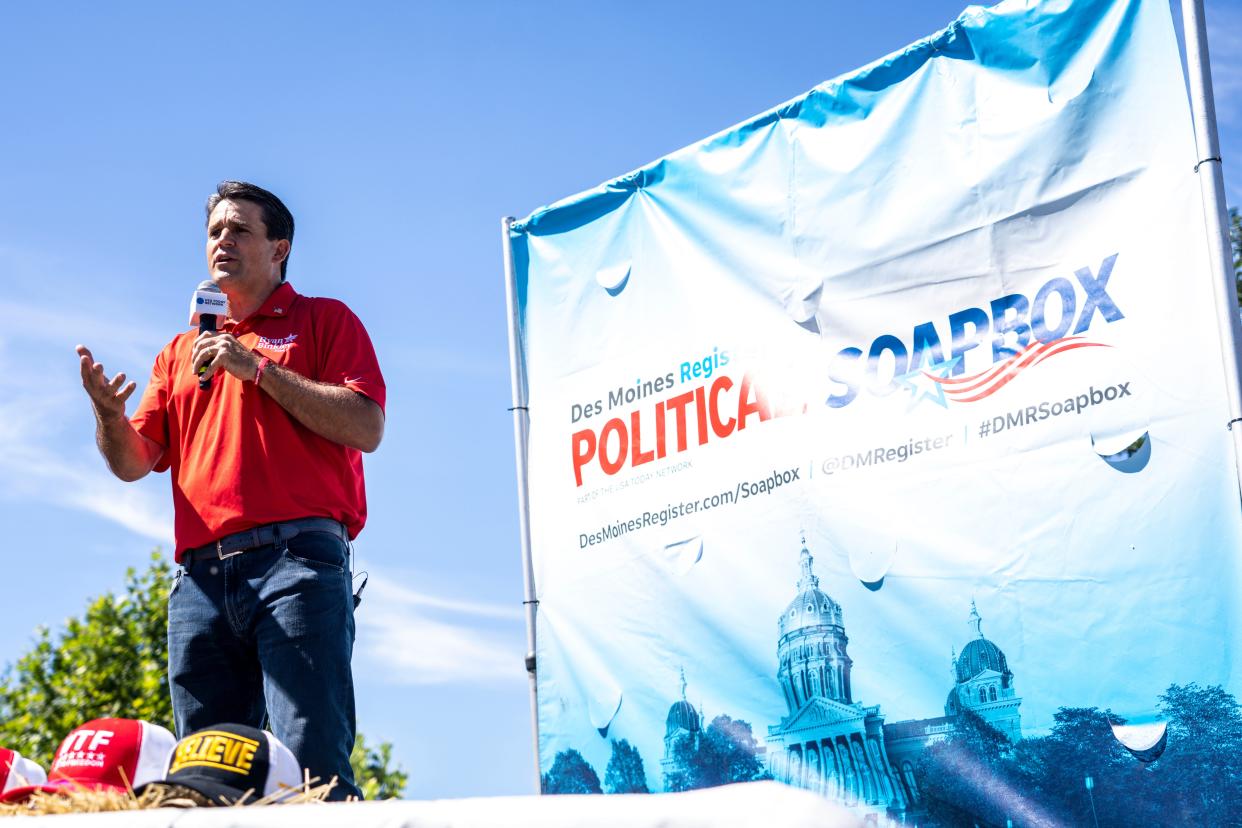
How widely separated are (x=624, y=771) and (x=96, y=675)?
18.7 ft

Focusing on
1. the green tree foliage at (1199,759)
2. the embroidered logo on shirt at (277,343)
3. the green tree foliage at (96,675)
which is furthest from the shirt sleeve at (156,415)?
the green tree foliage at (96,675)

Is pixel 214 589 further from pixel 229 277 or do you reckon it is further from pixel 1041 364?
pixel 1041 364

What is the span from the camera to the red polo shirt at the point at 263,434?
2.58m

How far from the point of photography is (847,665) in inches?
126

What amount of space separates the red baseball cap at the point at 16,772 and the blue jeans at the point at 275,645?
0.45m

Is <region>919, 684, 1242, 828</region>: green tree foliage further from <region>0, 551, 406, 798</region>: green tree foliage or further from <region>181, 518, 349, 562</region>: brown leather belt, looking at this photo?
<region>0, 551, 406, 798</region>: green tree foliage

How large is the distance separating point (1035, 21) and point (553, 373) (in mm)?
1709

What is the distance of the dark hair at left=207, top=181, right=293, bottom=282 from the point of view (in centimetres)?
289

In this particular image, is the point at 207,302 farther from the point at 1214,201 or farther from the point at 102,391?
the point at 1214,201

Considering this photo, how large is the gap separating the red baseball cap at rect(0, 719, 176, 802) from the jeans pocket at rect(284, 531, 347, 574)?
0.65m

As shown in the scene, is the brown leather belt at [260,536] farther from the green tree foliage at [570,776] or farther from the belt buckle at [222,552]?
the green tree foliage at [570,776]

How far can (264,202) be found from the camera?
290 centimetres

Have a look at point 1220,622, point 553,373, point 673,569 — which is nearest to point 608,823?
point 1220,622

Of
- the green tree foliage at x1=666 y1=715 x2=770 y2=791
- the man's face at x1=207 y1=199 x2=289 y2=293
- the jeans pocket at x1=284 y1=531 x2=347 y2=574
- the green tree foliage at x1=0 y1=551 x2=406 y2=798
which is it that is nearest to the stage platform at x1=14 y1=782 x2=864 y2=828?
the jeans pocket at x1=284 y1=531 x2=347 y2=574
